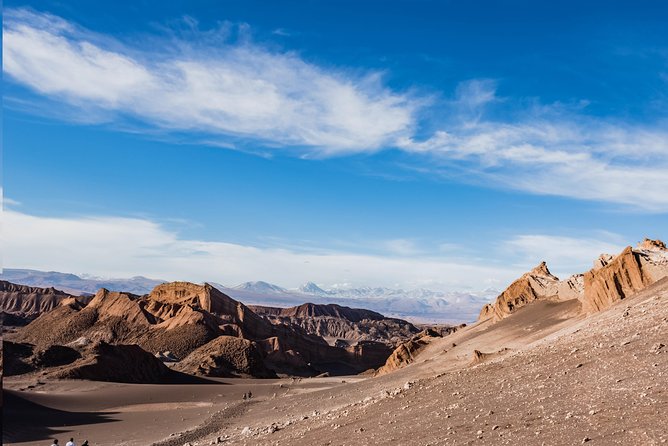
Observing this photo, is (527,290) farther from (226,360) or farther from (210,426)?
(226,360)

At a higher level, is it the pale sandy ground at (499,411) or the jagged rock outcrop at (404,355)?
the jagged rock outcrop at (404,355)

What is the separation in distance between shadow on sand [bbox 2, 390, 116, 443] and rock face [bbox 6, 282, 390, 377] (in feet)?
99.4

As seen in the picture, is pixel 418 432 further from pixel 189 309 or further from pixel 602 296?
pixel 189 309

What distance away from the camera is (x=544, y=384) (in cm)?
1720

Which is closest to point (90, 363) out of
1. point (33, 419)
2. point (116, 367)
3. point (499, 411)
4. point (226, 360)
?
point (116, 367)

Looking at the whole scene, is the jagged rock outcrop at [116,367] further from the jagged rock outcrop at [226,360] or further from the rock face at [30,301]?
the rock face at [30,301]

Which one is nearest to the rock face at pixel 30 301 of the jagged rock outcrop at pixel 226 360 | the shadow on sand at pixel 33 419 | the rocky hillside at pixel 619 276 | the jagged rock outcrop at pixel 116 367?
the jagged rock outcrop at pixel 226 360

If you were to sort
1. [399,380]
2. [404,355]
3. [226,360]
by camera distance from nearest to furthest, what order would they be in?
[399,380] < [404,355] < [226,360]

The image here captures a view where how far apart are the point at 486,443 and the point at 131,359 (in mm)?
54161

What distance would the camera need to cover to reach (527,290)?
5681 cm

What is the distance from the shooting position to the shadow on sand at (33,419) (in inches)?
1156

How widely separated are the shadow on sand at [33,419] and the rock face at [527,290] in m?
38.0

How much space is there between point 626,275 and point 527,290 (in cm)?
2173

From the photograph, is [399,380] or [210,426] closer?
[210,426]
